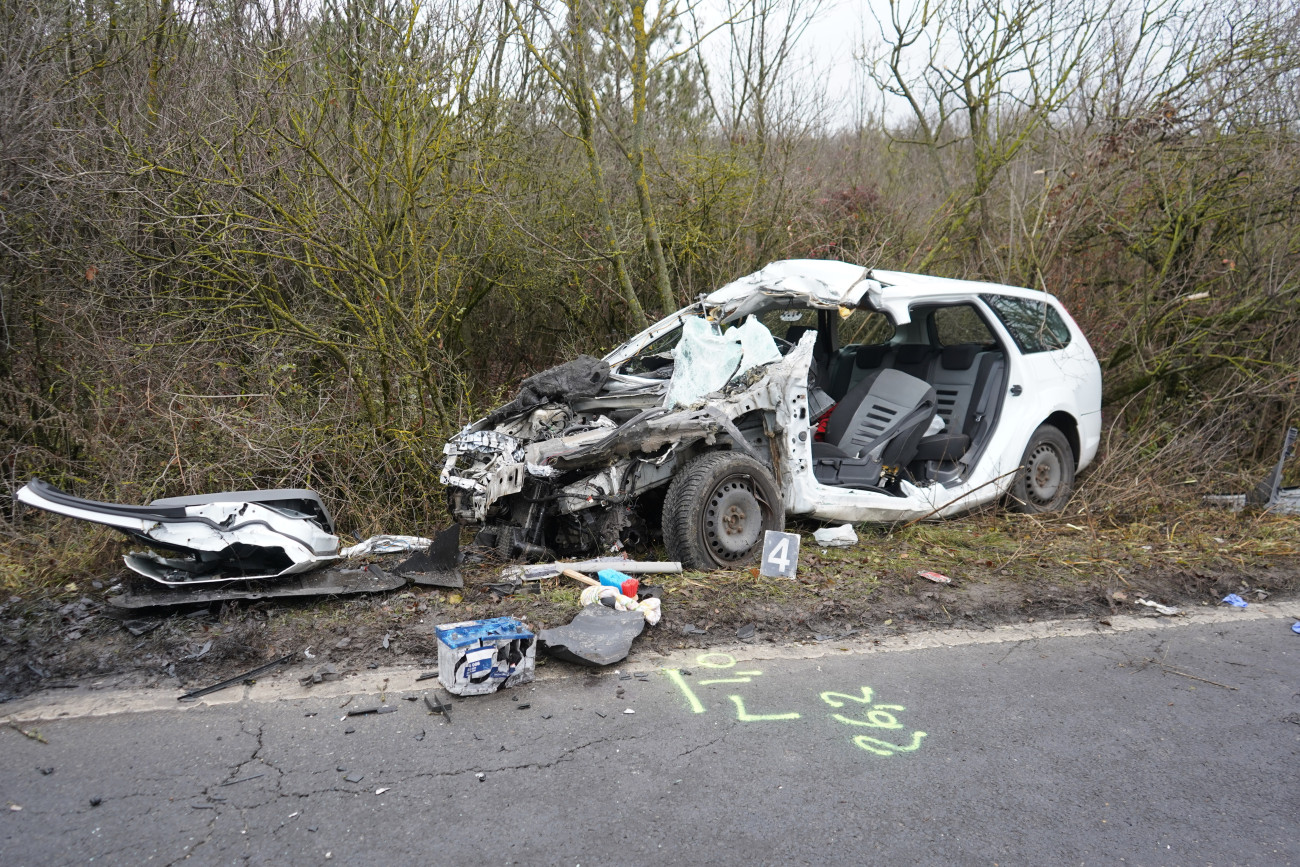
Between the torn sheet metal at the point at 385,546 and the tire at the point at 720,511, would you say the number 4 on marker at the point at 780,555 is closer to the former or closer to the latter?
the tire at the point at 720,511

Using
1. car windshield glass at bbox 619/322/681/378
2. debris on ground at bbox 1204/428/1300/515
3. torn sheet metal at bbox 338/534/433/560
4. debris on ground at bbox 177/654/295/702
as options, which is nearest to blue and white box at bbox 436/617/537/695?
debris on ground at bbox 177/654/295/702

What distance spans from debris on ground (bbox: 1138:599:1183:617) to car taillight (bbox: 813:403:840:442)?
239 cm

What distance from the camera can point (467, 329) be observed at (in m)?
9.04

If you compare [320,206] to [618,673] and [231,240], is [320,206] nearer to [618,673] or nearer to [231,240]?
[231,240]

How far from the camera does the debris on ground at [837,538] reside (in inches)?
229

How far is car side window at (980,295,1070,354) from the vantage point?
6805 millimetres

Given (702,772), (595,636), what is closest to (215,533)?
(595,636)

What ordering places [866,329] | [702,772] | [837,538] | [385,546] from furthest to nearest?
[866,329] → [837,538] → [385,546] → [702,772]

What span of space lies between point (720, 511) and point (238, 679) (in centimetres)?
275

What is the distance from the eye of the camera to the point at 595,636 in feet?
13.5

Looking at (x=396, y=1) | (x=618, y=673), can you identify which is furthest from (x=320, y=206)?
(x=618, y=673)

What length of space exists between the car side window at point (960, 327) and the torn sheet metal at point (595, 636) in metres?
4.06

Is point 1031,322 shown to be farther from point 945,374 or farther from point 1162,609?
point 1162,609

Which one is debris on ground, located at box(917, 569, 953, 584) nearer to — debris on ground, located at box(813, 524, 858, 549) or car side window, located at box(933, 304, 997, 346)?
debris on ground, located at box(813, 524, 858, 549)
